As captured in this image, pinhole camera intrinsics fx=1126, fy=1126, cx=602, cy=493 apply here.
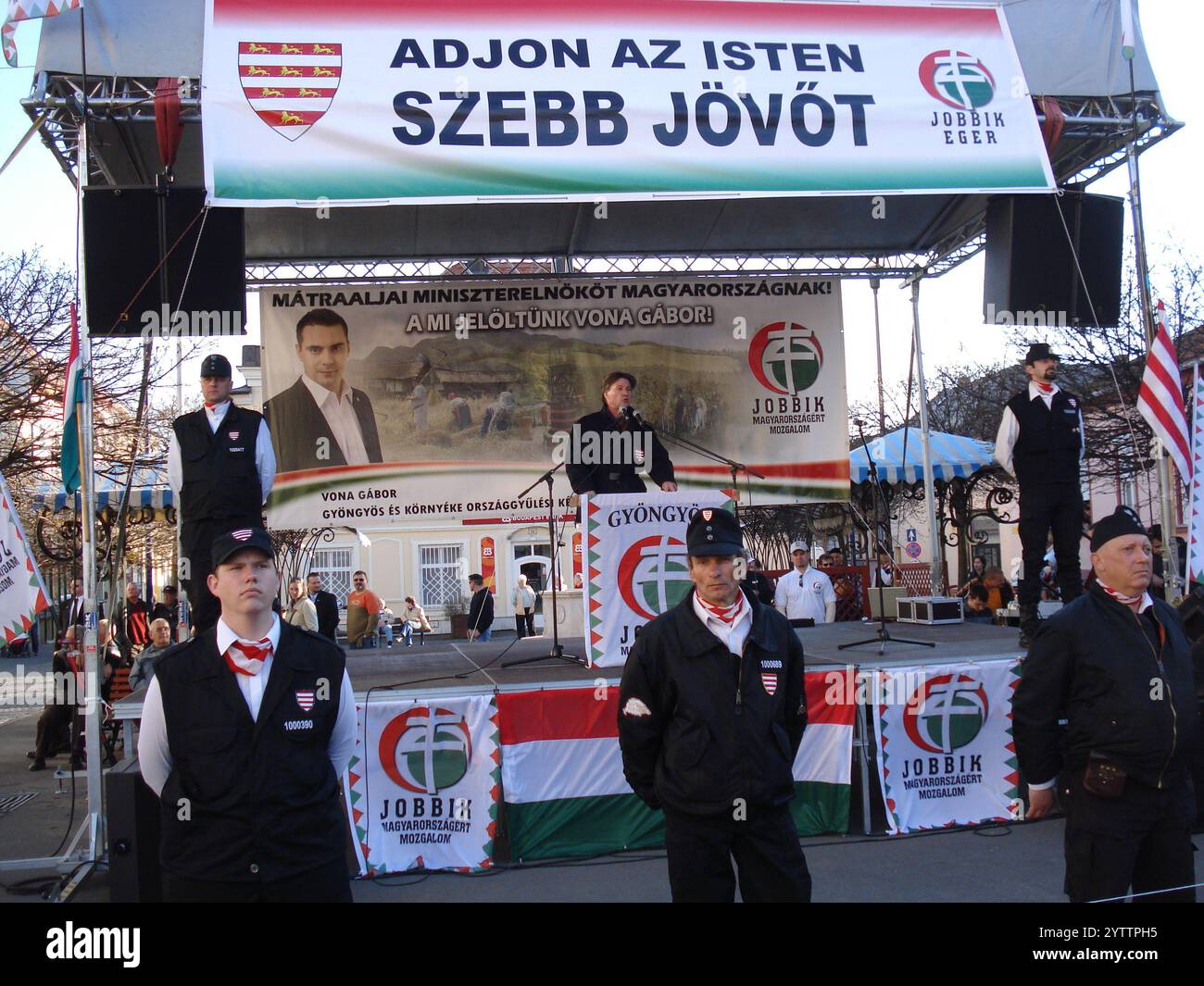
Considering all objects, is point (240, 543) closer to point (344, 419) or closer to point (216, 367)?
point (216, 367)

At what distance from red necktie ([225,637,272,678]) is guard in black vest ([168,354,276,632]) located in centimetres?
347

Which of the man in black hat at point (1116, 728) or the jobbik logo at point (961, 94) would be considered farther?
the jobbik logo at point (961, 94)

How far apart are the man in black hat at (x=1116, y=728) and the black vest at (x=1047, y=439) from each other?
3.67 meters

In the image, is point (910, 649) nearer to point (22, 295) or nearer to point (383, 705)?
point (383, 705)

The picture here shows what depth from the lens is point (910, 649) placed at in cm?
796

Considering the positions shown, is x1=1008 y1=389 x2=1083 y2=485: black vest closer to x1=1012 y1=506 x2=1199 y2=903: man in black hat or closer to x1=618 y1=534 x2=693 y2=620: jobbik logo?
x1=618 y1=534 x2=693 y2=620: jobbik logo

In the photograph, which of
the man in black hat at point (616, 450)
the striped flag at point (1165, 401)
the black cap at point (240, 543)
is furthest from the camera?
the man in black hat at point (616, 450)

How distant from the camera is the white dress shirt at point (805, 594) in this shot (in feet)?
42.3

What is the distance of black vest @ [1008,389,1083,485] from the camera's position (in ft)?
25.2

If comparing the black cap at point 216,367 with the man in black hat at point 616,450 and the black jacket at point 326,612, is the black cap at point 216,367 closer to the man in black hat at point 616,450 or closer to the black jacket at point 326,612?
the man in black hat at point 616,450

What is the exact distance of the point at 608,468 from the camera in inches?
372

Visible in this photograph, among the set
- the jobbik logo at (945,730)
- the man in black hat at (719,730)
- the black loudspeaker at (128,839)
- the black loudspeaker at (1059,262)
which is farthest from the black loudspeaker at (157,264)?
the black loudspeaker at (1059,262)

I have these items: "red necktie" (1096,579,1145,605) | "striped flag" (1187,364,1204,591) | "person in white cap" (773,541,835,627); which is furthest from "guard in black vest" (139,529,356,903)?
"person in white cap" (773,541,835,627)
